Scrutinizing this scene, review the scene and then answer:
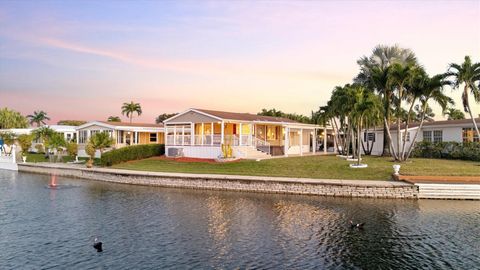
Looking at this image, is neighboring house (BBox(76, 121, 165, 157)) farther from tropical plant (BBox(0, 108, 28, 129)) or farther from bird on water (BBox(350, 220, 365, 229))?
tropical plant (BBox(0, 108, 28, 129))

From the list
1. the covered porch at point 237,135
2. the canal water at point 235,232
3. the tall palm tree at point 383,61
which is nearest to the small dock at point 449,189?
the canal water at point 235,232

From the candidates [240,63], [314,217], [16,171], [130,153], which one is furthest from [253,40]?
[16,171]

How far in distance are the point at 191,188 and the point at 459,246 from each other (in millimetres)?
18289

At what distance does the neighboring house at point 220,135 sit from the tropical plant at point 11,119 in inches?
2487

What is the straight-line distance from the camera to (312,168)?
30625 millimetres

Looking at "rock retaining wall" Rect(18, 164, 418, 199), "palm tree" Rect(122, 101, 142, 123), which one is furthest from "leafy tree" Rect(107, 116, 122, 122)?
"rock retaining wall" Rect(18, 164, 418, 199)

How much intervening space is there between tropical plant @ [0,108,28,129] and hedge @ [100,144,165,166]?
62.1 meters

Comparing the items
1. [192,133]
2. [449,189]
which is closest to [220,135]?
[192,133]

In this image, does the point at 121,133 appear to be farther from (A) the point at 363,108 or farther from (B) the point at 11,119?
(B) the point at 11,119

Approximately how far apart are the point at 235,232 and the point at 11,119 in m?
90.3

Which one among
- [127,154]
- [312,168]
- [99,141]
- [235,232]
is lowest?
[235,232]

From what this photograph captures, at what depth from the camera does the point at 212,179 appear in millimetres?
27703

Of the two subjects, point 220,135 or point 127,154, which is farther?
point 127,154

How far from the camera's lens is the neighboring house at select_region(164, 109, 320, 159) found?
125ft
